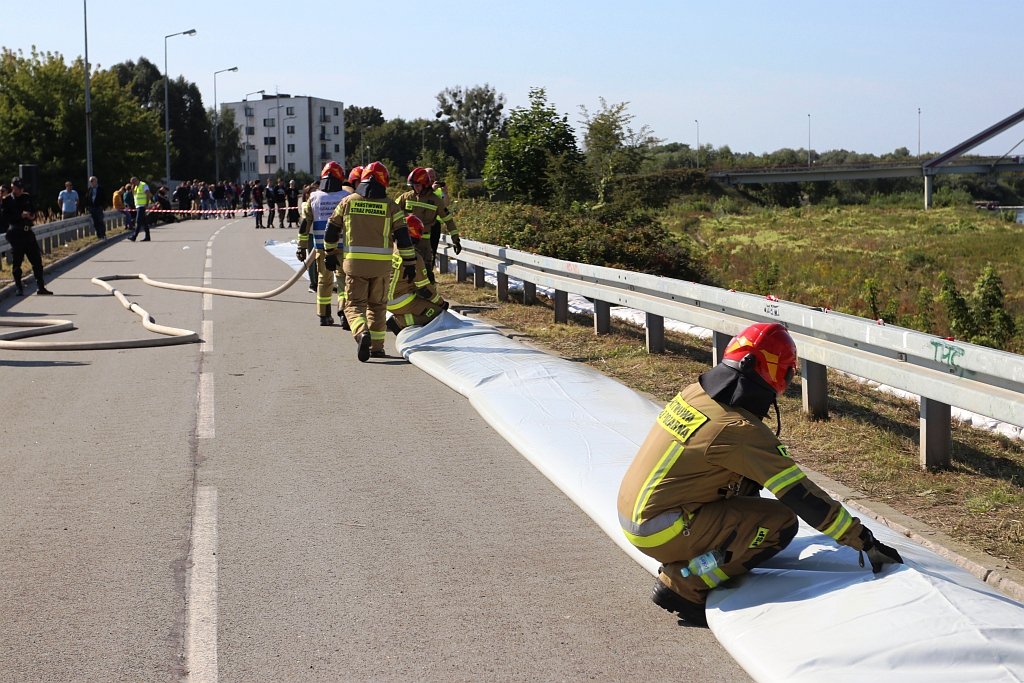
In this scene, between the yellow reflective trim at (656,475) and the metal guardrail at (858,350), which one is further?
the metal guardrail at (858,350)

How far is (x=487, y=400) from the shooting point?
9516 mm

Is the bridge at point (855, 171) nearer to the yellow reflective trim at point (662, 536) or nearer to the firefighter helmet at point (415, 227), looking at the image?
the firefighter helmet at point (415, 227)

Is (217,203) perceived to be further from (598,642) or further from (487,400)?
(598,642)

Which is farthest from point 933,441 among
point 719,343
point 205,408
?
point 205,408

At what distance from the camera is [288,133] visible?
150125 millimetres

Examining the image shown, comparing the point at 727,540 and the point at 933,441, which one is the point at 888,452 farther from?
the point at 727,540

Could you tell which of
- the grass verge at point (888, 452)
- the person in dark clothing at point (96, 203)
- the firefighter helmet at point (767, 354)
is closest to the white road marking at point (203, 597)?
the firefighter helmet at point (767, 354)

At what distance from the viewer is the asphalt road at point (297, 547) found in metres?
4.58

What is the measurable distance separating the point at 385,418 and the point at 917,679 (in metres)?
5.75

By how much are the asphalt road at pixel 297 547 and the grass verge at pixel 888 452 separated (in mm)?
1711

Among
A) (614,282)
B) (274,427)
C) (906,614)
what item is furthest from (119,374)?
(906,614)

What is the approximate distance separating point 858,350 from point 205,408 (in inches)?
205

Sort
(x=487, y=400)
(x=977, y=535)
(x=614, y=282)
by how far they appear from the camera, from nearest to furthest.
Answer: (x=977, y=535) → (x=487, y=400) → (x=614, y=282)

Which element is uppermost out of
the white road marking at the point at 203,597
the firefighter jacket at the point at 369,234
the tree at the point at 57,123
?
the tree at the point at 57,123
